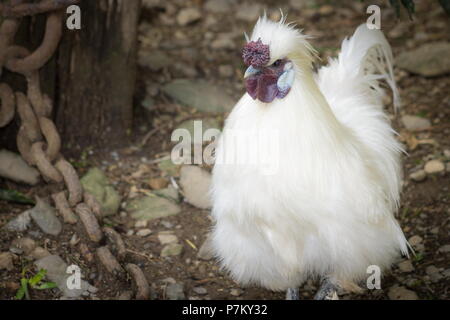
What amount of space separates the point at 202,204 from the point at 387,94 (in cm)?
216

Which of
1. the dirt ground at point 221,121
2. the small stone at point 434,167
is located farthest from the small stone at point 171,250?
the small stone at point 434,167

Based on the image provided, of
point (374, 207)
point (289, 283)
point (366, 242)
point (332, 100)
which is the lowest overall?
point (289, 283)

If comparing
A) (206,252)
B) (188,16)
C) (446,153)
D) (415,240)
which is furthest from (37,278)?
(188,16)

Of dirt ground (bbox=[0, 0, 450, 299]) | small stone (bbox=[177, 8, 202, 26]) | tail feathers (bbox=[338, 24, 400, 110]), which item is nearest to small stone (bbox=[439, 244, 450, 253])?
dirt ground (bbox=[0, 0, 450, 299])

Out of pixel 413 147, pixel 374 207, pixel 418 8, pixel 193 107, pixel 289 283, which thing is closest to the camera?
pixel 374 207

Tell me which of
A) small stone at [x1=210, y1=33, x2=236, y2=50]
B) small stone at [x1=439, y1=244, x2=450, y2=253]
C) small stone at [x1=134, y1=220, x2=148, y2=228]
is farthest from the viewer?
small stone at [x1=210, y1=33, x2=236, y2=50]

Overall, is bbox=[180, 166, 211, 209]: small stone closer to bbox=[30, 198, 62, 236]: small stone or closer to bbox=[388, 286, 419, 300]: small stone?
bbox=[30, 198, 62, 236]: small stone

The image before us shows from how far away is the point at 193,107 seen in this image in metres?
5.00

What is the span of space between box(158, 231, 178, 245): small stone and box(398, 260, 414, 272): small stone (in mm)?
1461

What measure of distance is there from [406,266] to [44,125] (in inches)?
97.5

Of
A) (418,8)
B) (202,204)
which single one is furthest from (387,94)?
(202,204)

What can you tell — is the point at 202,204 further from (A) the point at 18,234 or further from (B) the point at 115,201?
(A) the point at 18,234

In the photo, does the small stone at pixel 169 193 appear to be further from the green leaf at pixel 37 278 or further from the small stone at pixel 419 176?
the small stone at pixel 419 176

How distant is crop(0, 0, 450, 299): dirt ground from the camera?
351 cm
